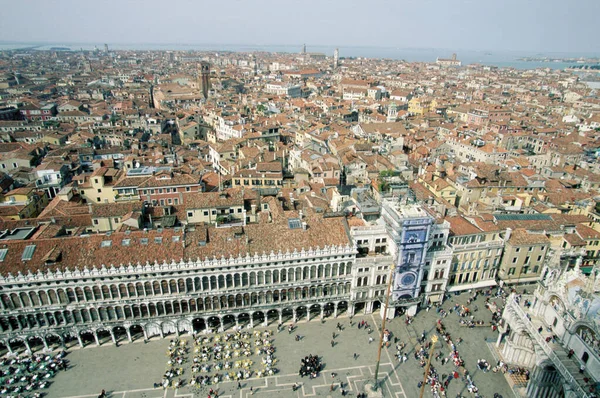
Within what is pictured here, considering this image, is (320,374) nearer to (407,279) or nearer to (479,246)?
(407,279)

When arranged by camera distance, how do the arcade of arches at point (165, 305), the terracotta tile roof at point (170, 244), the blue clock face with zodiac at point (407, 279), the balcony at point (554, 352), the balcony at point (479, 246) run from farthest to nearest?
the balcony at point (479, 246) < the blue clock face with zodiac at point (407, 279) < the terracotta tile roof at point (170, 244) < the arcade of arches at point (165, 305) < the balcony at point (554, 352)

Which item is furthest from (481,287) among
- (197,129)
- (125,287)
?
(197,129)

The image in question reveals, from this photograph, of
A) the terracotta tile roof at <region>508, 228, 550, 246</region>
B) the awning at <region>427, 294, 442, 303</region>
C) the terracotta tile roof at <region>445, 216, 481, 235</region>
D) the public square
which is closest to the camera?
the public square

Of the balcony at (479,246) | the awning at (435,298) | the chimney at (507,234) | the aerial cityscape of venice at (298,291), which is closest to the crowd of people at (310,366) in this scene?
the aerial cityscape of venice at (298,291)

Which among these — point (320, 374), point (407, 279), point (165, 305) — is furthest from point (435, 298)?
point (165, 305)

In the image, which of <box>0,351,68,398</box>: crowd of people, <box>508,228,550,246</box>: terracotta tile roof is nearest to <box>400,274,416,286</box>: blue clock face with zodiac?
<box>508,228,550,246</box>: terracotta tile roof

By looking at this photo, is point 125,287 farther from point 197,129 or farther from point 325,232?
point 197,129

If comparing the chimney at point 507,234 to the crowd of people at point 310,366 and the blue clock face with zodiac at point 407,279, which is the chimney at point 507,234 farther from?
the crowd of people at point 310,366

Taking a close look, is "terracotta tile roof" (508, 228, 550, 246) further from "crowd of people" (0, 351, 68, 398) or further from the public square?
"crowd of people" (0, 351, 68, 398)

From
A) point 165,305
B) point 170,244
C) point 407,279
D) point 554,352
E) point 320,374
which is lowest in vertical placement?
point 320,374

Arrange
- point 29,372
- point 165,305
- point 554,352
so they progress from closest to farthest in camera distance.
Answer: point 554,352 < point 29,372 < point 165,305
